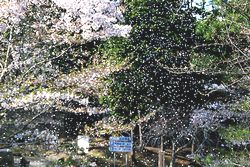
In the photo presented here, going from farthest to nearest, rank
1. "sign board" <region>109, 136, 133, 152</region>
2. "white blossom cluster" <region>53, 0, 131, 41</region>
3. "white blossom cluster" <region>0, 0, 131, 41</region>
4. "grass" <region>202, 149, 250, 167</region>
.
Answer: "sign board" <region>109, 136, 133, 152</region> → "grass" <region>202, 149, 250, 167</region> → "white blossom cluster" <region>53, 0, 131, 41</region> → "white blossom cluster" <region>0, 0, 131, 41</region>

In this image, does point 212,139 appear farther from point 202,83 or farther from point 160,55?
point 160,55

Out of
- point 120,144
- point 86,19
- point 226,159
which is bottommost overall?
point 226,159

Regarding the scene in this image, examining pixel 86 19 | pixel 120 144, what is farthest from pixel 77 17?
pixel 120 144

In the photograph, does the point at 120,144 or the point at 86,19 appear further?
the point at 120,144

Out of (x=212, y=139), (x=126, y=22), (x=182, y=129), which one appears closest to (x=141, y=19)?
(x=126, y=22)

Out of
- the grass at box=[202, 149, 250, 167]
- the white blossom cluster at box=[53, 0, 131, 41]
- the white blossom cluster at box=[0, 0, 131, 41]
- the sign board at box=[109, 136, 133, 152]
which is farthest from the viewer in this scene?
the sign board at box=[109, 136, 133, 152]

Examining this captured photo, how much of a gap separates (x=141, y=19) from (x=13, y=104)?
8.13 m

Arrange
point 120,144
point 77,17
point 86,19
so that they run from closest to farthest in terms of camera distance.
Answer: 1. point 86,19
2. point 77,17
3. point 120,144

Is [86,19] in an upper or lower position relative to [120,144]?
upper

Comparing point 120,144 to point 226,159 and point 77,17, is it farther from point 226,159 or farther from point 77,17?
point 77,17

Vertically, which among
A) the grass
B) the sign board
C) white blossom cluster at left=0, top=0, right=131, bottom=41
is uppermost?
white blossom cluster at left=0, top=0, right=131, bottom=41

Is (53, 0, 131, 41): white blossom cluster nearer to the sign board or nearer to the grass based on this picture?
the sign board

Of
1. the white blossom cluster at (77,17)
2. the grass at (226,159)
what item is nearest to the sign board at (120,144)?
the grass at (226,159)

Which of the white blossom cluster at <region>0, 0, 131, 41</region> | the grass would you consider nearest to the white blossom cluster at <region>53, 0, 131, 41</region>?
the white blossom cluster at <region>0, 0, 131, 41</region>
